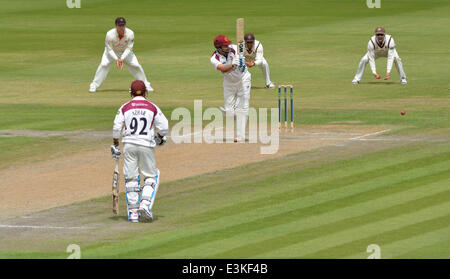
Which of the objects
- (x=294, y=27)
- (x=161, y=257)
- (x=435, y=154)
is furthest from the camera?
(x=294, y=27)

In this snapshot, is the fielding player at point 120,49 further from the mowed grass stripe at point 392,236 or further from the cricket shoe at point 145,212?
the mowed grass stripe at point 392,236

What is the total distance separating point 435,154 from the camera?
2294cm

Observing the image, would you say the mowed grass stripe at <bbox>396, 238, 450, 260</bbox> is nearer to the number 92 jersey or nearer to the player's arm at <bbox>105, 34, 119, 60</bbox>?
the number 92 jersey

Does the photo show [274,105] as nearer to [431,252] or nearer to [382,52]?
[382,52]

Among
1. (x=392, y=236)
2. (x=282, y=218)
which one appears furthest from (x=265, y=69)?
(x=392, y=236)

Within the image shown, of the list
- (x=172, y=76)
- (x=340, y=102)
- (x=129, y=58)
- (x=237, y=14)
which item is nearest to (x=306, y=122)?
(x=340, y=102)

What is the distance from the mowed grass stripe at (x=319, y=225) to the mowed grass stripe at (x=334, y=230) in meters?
0.13

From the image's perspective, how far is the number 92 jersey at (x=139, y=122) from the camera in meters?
17.3

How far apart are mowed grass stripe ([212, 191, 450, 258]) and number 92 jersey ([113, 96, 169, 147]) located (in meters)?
2.77

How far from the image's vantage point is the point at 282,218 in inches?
679

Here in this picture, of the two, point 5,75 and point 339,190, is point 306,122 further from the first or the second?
point 5,75

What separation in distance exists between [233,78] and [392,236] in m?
9.77

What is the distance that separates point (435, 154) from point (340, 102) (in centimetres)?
931

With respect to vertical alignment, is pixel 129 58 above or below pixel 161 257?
→ above
